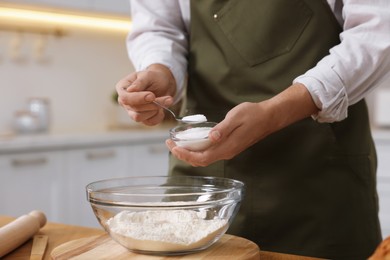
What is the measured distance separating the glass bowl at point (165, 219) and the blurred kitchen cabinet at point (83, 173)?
200 cm

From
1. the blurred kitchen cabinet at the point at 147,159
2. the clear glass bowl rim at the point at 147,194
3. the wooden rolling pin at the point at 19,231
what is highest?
the blurred kitchen cabinet at the point at 147,159

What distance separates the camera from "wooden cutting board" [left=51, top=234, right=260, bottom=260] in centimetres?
90

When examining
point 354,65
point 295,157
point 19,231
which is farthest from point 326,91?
point 19,231

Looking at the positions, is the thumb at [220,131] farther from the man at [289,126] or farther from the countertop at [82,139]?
the countertop at [82,139]

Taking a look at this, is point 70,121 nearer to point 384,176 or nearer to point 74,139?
point 74,139

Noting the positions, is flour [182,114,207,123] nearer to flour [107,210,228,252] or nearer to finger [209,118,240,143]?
finger [209,118,240,143]

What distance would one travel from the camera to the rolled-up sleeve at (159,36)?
1402 mm

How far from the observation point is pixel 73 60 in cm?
353

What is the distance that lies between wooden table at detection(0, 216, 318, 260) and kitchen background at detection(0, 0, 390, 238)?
1.58 m

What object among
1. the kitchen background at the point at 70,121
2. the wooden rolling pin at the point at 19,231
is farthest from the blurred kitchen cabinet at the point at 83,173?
the wooden rolling pin at the point at 19,231

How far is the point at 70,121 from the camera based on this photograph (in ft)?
11.7

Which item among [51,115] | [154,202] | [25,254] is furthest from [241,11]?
[51,115]

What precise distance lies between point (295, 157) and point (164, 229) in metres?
0.45

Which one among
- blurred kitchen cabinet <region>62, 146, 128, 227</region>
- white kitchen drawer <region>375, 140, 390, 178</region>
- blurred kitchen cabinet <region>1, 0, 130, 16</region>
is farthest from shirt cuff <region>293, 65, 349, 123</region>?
white kitchen drawer <region>375, 140, 390, 178</region>
